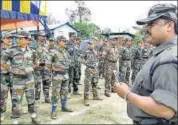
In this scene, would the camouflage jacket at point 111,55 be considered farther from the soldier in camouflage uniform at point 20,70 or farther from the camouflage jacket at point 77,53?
the soldier in camouflage uniform at point 20,70

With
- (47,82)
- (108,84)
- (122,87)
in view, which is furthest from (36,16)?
(122,87)

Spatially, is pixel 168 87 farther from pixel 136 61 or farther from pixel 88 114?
pixel 136 61

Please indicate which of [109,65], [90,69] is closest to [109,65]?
[109,65]

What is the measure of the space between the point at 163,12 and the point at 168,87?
516 mm

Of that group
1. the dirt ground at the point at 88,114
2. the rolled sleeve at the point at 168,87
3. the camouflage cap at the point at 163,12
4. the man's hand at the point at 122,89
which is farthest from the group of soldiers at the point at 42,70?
the rolled sleeve at the point at 168,87

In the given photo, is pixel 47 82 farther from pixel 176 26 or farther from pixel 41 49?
pixel 176 26

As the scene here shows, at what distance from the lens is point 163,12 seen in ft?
6.76

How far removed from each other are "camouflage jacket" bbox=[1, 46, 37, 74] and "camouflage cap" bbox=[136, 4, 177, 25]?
423cm

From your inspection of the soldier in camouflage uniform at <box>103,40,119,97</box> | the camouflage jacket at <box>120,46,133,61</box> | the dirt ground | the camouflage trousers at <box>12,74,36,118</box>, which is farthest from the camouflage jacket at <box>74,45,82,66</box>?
the camouflage trousers at <box>12,74,36,118</box>

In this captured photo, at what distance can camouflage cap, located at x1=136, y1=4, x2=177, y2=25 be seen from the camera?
2031mm

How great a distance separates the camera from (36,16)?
962 centimetres

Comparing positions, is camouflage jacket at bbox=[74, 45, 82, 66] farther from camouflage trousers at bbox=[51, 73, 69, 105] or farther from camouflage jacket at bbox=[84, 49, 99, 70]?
camouflage trousers at bbox=[51, 73, 69, 105]

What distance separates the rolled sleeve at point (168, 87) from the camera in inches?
72.9

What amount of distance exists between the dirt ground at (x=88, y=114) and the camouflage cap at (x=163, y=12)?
507cm
